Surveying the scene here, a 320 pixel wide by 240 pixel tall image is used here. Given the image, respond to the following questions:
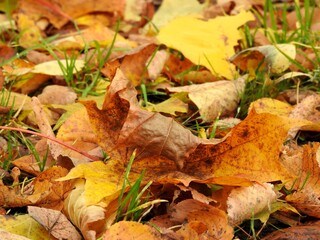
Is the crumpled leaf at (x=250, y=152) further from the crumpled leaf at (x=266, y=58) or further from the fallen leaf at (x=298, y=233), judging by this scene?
the crumpled leaf at (x=266, y=58)

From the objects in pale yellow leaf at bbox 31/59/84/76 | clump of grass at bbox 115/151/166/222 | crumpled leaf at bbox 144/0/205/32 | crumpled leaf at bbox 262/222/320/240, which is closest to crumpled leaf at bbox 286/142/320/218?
crumpled leaf at bbox 262/222/320/240

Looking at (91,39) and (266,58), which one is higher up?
(266,58)

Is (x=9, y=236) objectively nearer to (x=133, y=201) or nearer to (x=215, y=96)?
(x=133, y=201)

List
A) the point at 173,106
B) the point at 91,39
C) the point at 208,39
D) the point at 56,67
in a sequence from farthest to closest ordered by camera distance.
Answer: the point at 91,39 → the point at 208,39 → the point at 56,67 → the point at 173,106

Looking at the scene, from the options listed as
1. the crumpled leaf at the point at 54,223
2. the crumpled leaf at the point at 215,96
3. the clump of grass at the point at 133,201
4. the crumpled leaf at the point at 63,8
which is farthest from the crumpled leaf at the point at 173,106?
the crumpled leaf at the point at 63,8

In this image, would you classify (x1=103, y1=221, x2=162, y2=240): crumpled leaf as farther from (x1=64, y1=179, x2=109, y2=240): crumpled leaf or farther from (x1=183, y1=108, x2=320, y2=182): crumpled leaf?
(x1=183, y1=108, x2=320, y2=182): crumpled leaf

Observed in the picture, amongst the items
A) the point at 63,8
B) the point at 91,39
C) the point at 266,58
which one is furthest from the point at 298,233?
the point at 63,8

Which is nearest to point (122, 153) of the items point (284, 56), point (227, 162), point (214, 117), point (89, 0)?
point (227, 162)

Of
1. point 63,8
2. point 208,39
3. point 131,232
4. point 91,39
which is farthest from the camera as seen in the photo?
point 63,8

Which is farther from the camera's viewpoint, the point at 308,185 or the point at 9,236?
the point at 308,185
